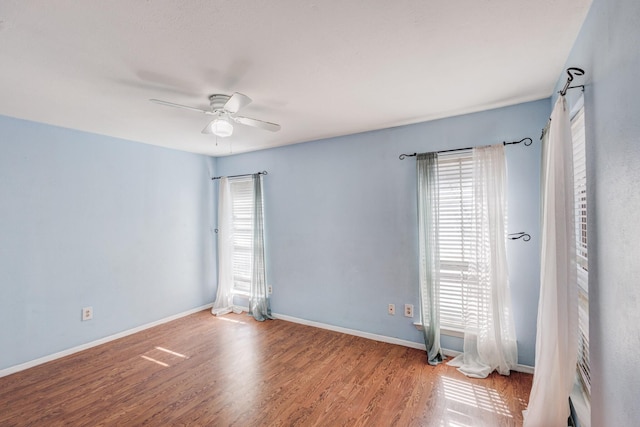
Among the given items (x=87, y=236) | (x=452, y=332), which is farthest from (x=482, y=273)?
(x=87, y=236)

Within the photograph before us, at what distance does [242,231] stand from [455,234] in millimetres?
3141

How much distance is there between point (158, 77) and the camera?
2055 millimetres

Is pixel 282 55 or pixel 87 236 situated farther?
pixel 87 236

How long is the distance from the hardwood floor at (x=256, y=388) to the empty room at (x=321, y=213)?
22mm

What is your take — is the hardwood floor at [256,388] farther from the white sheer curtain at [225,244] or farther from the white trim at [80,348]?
the white sheer curtain at [225,244]

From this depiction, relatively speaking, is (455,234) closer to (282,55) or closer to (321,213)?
(321,213)

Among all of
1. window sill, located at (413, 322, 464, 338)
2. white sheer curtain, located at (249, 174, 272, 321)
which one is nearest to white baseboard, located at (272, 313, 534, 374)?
window sill, located at (413, 322, 464, 338)

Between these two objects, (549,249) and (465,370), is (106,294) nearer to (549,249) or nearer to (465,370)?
(465,370)

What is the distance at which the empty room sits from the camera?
143 cm

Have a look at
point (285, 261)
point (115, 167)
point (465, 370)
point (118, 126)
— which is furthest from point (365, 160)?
point (115, 167)

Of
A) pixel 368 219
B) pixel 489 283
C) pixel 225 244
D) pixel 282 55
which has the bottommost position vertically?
pixel 489 283

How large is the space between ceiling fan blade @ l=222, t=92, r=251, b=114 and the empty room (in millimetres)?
20

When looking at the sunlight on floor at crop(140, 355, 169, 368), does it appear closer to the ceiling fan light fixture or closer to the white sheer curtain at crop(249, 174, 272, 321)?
the white sheer curtain at crop(249, 174, 272, 321)

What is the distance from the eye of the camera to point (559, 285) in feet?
5.35
